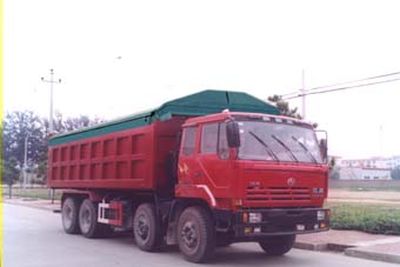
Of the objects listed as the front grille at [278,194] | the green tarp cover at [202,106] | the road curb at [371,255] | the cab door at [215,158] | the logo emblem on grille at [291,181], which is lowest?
the road curb at [371,255]

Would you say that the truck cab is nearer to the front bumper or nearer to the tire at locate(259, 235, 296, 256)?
the front bumper

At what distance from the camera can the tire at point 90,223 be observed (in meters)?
16.6

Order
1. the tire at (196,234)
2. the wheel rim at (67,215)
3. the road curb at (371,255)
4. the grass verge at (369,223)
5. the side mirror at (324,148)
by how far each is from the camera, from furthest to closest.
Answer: the wheel rim at (67,215) → the grass verge at (369,223) → the side mirror at (324,148) → the road curb at (371,255) → the tire at (196,234)

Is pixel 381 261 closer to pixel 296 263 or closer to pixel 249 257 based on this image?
pixel 296 263

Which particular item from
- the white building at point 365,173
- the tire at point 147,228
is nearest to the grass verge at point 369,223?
the tire at point 147,228

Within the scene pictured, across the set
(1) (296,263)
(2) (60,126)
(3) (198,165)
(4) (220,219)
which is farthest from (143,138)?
(2) (60,126)

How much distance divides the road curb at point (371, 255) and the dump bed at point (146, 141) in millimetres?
3444

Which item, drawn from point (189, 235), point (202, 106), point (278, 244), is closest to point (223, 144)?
point (189, 235)

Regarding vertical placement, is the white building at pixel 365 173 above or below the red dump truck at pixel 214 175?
above

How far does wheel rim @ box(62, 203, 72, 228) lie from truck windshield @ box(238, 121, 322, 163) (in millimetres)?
8331

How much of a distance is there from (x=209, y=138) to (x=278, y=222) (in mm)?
1985

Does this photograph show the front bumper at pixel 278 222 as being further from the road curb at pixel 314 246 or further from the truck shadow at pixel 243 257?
the road curb at pixel 314 246

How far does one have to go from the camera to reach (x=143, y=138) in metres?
13.7

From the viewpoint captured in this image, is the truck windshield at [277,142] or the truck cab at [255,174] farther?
the truck windshield at [277,142]
